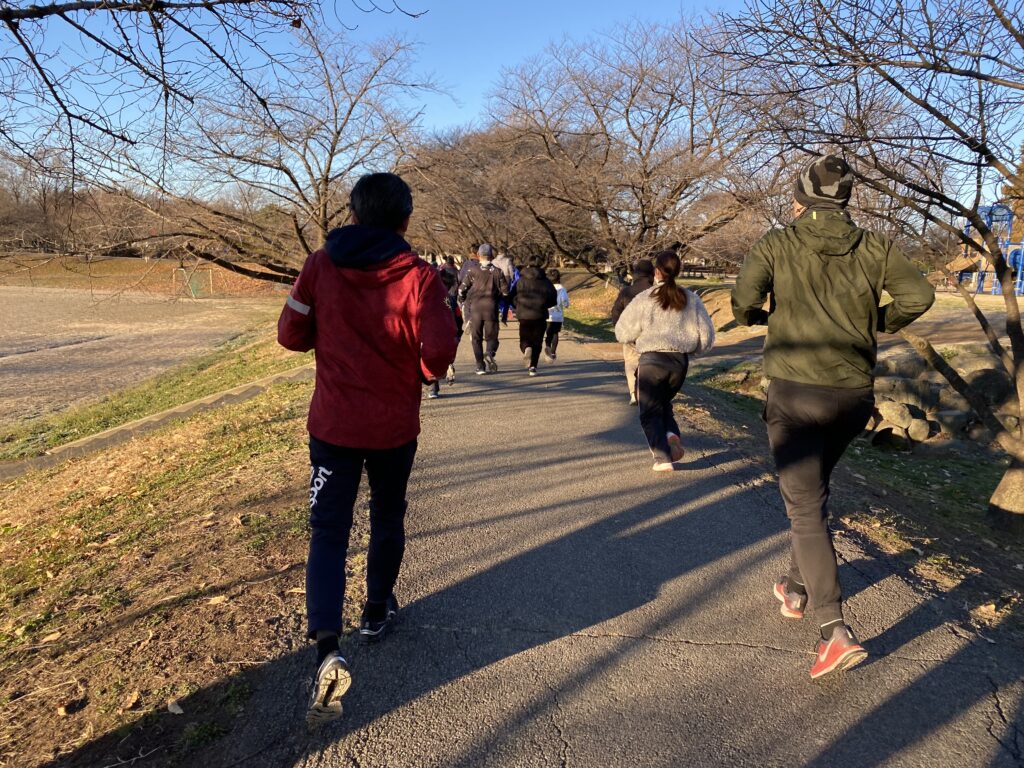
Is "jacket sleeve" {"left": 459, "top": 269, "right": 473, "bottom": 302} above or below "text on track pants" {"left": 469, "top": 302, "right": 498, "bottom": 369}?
above

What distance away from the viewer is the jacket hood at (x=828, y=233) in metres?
3.07


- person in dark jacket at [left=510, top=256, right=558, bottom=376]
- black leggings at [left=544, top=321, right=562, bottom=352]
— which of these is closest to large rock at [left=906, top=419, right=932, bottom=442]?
black leggings at [left=544, top=321, right=562, bottom=352]

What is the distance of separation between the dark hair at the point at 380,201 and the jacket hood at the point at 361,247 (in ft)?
0.24

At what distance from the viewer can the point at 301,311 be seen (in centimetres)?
286

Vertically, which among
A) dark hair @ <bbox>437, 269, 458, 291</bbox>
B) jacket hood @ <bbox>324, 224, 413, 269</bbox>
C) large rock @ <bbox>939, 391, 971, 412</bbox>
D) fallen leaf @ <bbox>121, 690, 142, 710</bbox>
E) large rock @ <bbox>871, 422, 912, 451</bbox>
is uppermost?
jacket hood @ <bbox>324, 224, 413, 269</bbox>

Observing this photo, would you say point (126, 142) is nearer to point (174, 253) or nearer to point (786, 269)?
point (786, 269)

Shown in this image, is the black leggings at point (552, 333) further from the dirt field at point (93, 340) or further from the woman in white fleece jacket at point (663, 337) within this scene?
the dirt field at point (93, 340)

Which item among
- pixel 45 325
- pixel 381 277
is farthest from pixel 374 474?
pixel 45 325

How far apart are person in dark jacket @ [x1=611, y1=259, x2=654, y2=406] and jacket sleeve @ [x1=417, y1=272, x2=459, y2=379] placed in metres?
4.56

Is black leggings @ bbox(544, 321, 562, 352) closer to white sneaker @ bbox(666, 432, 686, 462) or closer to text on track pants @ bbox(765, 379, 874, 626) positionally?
white sneaker @ bbox(666, 432, 686, 462)

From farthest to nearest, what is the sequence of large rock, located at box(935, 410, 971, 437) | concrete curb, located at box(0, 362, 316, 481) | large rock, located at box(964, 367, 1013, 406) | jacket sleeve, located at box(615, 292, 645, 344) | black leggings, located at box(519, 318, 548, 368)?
large rock, located at box(964, 367, 1013, 406)
large rock, located at box(935, 410, 971, 437)
black leggings, located at box(519, 318, 548, 368)
concrete curb, located at box(0, 362, 316, 481)
jacket sleeve, located at box(615, 292, 645, 344)

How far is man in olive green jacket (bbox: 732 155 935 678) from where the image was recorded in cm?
306

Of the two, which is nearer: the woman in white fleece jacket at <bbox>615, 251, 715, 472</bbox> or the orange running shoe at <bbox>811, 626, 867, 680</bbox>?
the orange running shoe at <bbox>811, 626, 867, 680</bbox>

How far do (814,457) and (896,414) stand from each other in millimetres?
9059
